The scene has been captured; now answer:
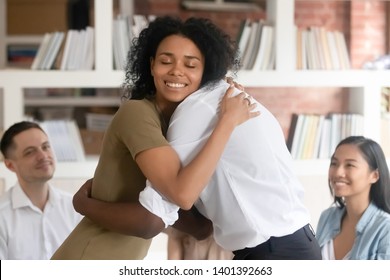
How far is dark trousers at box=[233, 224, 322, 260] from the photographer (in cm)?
141

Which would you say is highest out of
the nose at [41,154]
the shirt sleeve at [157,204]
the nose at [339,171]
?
the shirt sleeve at [157,204]

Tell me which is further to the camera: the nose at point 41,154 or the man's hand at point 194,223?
the nose at point 41,154

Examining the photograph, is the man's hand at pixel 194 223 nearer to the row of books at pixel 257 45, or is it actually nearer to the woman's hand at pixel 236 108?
the woman's hand at pixel 236 108

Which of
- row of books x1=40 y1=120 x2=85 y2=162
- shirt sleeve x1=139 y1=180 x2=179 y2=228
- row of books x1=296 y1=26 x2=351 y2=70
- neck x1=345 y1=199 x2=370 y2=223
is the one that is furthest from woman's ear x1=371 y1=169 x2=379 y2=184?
row of books x1=40 y1=120 x2=85 y2=162

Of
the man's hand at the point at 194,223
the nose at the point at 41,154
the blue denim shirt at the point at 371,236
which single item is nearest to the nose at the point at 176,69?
the man's hand at the point at 194,223

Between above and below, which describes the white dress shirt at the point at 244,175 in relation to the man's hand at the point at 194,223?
above

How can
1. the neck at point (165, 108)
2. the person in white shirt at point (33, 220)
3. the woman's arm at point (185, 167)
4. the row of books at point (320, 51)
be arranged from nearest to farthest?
the woman's arm at point (185, 167), the neck at point (165, 108), the person in white shirt at point (33, 220), the row of books at point (320, 51)

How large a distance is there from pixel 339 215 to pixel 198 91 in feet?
3.19

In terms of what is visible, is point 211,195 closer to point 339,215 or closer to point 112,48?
point 339,215

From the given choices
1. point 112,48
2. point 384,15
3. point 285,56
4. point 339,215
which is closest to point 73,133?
point 112,48

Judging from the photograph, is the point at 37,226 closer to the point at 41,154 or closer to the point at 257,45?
the point at 41,154

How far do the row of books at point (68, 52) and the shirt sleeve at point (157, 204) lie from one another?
156 centimetres

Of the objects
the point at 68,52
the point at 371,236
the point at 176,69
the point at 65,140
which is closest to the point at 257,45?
the point at 68,52

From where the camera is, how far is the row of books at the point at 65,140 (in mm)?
2902
